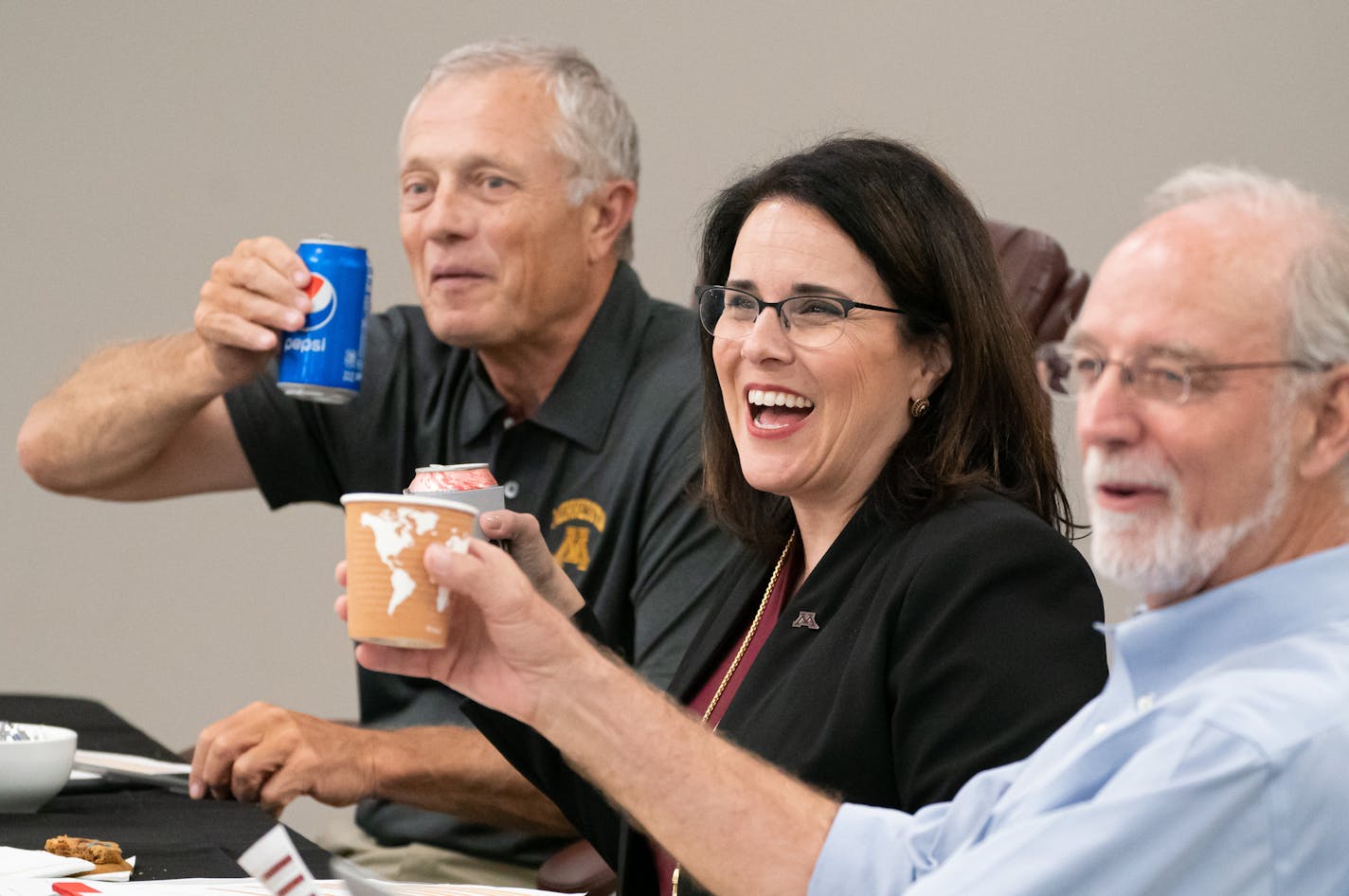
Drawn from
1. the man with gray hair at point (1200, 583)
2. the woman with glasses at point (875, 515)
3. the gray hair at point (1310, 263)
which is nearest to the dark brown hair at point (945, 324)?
the woman with glasses at point (875, 515)

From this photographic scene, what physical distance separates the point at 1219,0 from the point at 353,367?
3.08 metres

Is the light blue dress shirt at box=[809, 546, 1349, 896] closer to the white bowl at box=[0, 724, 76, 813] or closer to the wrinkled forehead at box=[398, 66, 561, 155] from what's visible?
the white bowl at box=[0, 724, 76, 813]

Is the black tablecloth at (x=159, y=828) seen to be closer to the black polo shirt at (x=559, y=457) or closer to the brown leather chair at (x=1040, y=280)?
the black polo shirt at (x=559, y=457)

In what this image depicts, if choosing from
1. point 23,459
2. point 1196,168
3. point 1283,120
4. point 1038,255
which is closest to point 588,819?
point 1196,168

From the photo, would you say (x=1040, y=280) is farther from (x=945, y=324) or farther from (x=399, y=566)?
(x=399, y=566)

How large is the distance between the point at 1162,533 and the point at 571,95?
172 cm

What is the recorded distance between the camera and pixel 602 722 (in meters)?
1.21

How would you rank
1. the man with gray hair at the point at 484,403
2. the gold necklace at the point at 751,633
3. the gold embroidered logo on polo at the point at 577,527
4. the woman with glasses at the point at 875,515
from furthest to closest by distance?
the gold embroidered logo on polo at the point at 577,527 → the man with gray hair at the point at 484,403 → the gold necklace at the point at 751,633 → the woman with glasses at the point at 875,515

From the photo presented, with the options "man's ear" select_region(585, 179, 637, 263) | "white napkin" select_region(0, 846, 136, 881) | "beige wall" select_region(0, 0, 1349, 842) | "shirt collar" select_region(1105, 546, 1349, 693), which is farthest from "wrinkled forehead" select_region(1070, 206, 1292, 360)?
"beige wall" select_region(0, 0, 1349, 842)

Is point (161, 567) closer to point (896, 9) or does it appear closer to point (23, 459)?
point (23, 459)

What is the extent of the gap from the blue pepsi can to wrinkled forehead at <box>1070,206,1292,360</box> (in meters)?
1.11

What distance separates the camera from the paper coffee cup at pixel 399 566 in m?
1.14

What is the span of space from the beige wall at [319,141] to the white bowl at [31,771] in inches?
102

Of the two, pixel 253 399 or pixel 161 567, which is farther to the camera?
pixel 161 567
